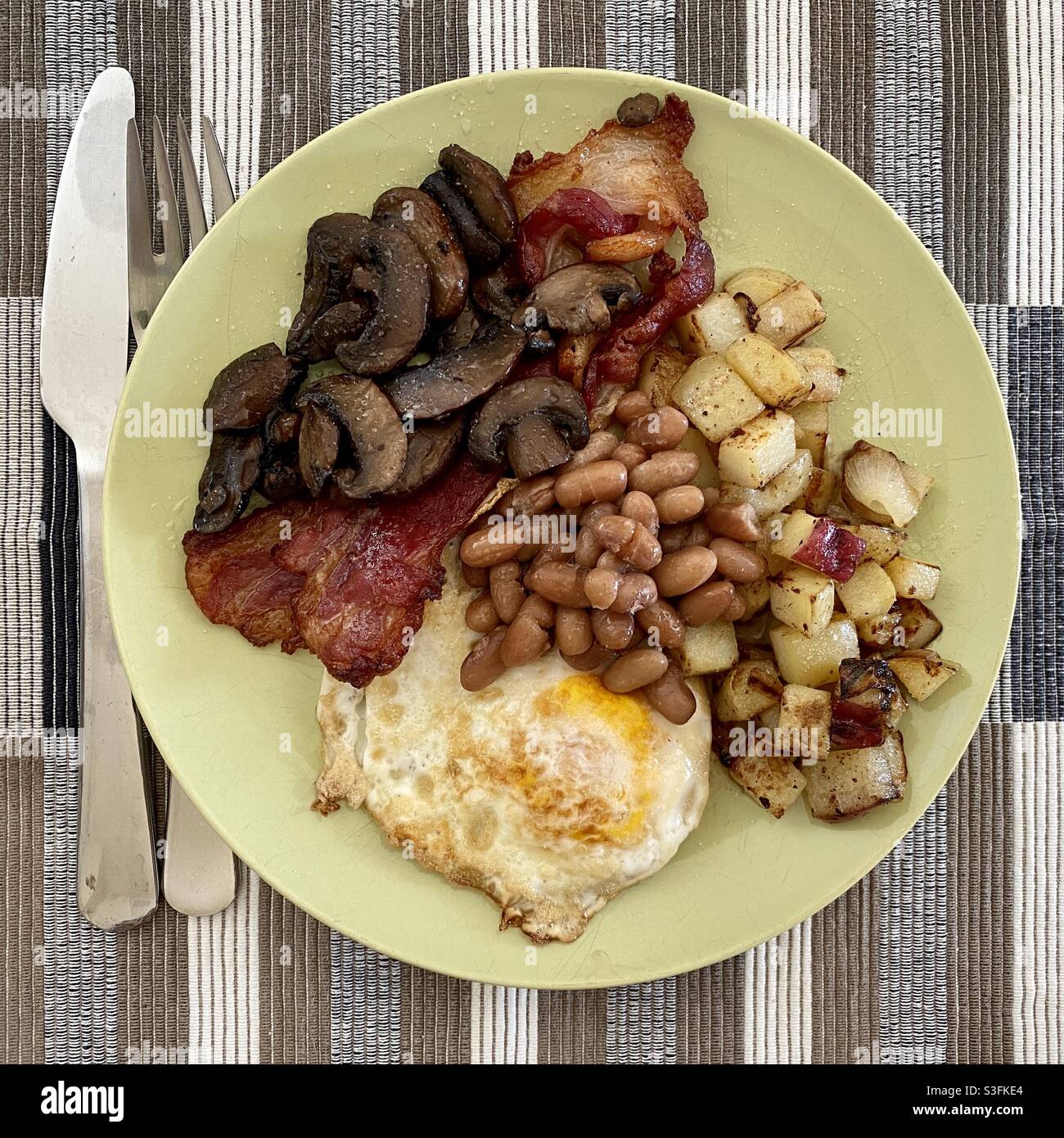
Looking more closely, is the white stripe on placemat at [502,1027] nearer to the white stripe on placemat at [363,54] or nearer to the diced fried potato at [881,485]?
the diced fried potato at [881,485]

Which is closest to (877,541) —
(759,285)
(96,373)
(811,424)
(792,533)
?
(792,533)

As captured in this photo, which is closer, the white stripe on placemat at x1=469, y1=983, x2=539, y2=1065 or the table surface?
the table surface

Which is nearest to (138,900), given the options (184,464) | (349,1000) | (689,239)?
(349,1000)

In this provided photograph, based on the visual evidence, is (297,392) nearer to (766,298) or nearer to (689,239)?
(689,239)

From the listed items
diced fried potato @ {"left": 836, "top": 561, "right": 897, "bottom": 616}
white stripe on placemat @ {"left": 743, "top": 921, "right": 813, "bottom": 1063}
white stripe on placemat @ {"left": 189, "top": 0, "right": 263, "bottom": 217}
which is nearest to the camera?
diced fried potato @ {"left": 836, "top": 561, "right": 897, "bottom": 616}

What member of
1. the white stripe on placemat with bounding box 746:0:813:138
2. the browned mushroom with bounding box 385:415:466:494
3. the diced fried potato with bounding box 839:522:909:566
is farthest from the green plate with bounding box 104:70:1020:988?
the browned mushroom with bounding box 385:415:466:494

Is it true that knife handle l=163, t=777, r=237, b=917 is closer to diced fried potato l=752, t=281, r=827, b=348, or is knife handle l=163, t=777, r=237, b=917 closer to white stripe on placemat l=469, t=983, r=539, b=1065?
white stripe on placemat l=469, t=983, r=539, b=1065
